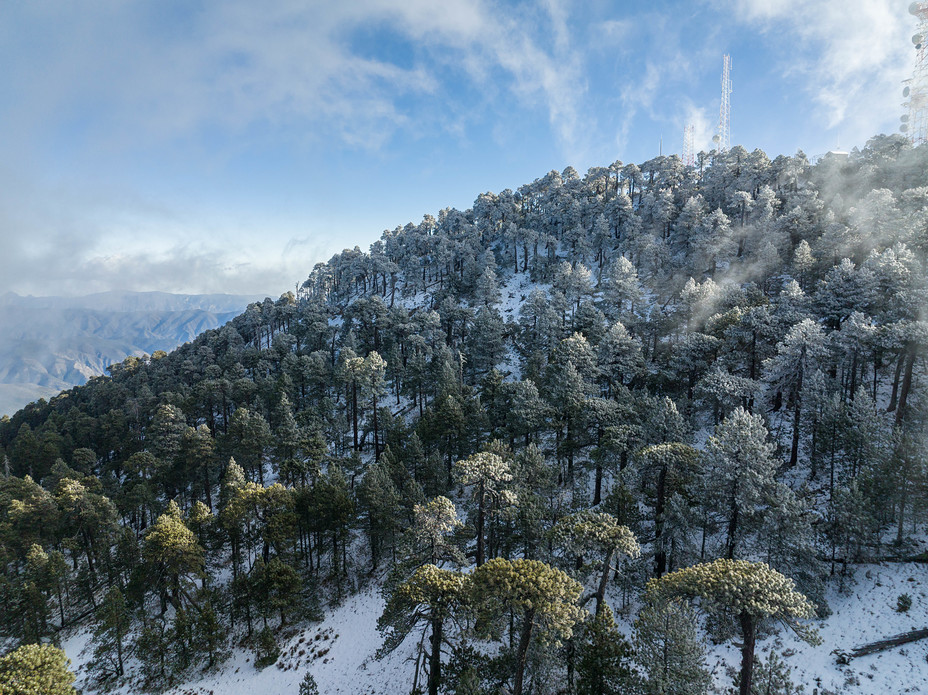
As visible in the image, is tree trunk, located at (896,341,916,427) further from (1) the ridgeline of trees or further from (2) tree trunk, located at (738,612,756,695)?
(2) tree trunk, located at (738,612,756,695)

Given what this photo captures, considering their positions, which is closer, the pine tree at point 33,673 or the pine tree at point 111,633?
the pine tree at point 33,673

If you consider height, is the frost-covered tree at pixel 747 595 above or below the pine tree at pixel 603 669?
above

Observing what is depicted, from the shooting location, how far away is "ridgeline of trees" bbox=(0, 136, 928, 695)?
77.4 feet

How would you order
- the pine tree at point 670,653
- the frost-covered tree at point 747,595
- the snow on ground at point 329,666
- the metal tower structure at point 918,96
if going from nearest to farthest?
the frost-covered tree at point 747,595
the pine tree at point 670,653
the snow on ground at point 329,666
the metal tower structure at point 918,96

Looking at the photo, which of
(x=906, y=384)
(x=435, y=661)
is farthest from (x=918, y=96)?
(x=435, y=661)

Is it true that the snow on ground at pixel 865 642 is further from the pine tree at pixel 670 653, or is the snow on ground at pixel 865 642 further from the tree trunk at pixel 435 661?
the tree trunk at pixel 435 661

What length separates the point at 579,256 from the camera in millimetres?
94188

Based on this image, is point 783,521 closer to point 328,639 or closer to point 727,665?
point 727,665

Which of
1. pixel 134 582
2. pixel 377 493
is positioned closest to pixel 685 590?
pixel 377 493

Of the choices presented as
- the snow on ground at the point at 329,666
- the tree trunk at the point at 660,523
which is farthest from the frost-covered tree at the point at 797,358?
the snow on ground at the point at 329,666

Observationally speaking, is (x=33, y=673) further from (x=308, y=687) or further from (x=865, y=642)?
(x=865, y=642)

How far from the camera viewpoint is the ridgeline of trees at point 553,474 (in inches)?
929

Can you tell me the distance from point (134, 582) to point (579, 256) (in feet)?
308

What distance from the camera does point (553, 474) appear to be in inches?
1405
